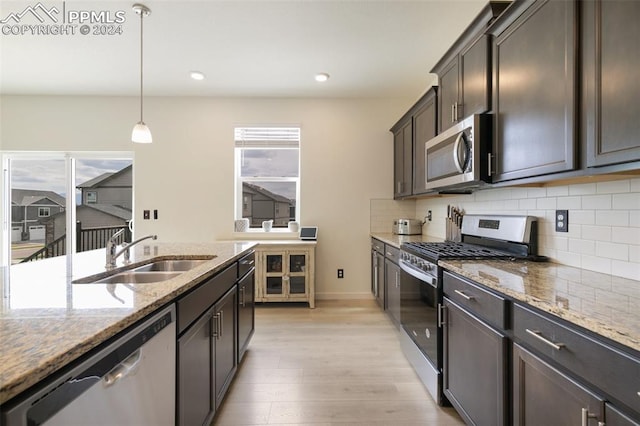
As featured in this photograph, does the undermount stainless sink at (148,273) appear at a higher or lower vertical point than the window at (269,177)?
lower

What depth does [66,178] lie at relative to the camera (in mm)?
3934

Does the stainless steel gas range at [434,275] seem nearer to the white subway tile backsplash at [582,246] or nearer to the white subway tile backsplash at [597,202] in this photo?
the white subway tile backsplash at [582,246]

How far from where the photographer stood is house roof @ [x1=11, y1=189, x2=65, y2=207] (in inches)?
155

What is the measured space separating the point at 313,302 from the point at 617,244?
2842 millimetres

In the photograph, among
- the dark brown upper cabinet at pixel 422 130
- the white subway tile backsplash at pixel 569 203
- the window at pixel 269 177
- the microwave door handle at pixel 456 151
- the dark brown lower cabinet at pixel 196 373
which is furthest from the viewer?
the window at pixel 269 177

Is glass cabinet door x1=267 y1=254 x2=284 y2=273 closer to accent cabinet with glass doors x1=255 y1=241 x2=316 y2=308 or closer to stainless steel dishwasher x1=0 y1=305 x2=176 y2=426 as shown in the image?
accent cabinet with glass doors x1=255 y1=241 x2=316 y2=308

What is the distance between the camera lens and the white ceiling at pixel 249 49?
2227 millimetres

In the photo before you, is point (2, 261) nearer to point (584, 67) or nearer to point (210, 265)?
point (210, 265)

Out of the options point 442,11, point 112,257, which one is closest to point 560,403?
point 112,257

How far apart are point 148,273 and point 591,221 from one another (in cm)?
240

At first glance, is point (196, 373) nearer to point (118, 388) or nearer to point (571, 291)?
point (118, 388)

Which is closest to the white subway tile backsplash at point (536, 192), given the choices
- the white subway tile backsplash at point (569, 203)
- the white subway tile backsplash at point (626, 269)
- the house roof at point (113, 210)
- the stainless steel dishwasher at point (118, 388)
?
the white subway tile backsplash at point (569, 203)

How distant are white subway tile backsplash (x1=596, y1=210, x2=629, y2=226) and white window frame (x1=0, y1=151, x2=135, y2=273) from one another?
464cm

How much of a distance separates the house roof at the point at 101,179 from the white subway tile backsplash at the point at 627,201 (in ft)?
15.7
